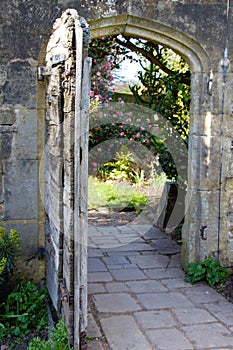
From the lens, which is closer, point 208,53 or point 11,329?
point 11,329

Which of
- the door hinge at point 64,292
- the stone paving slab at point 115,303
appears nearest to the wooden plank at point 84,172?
the door hinge at point 64,292

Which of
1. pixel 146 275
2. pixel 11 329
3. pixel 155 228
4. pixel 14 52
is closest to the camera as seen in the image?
pixel 11 329

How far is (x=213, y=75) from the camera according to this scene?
434cm

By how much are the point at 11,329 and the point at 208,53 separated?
316 centimetres

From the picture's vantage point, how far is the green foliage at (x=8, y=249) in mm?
3617

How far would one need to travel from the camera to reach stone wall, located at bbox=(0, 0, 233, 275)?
12.6ft

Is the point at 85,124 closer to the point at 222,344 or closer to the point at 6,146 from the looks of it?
the point at 6,146

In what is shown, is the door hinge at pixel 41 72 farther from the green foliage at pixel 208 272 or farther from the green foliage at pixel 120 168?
the green foliage at pixel 120 168

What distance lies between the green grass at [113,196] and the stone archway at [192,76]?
332 centimetres

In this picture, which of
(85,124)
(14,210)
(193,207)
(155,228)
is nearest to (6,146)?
(14,210)

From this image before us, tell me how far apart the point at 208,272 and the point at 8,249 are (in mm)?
2034

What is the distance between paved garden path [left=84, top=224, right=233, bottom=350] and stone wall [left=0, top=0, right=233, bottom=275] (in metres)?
0.49

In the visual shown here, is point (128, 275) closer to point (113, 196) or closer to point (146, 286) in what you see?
point (146, 286)

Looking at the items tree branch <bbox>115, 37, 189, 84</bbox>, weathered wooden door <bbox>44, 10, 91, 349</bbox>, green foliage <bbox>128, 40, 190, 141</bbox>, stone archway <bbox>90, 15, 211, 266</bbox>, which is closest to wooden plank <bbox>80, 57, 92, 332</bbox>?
weathered wooden door <bbox>44, 10, 91, 349</bbox>
